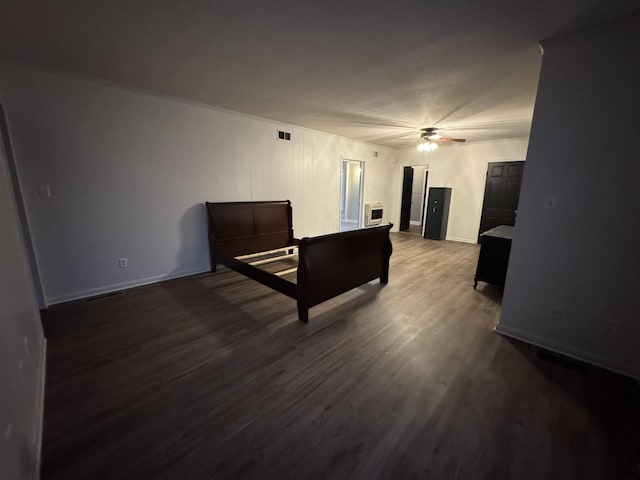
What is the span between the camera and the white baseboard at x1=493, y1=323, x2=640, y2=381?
203 cm

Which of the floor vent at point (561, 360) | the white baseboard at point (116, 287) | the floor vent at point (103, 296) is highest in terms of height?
the white baseboard at point (116, 287)

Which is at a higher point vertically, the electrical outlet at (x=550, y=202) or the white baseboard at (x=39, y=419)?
the electrical outlet at (x=550, y=202)

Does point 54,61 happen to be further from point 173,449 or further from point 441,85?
point 441,85

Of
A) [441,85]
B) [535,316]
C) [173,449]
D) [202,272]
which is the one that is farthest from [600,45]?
[202,272]

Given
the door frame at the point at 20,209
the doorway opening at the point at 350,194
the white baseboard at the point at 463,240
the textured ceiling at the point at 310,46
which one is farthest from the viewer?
the doorway opening at the point at 350,194

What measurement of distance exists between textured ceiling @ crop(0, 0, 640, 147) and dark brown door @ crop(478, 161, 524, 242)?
2711 mm

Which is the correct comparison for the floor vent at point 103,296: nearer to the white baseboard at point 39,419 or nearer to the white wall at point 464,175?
the white baseboard at point 39,419

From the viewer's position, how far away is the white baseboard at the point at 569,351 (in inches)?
→ 80.0

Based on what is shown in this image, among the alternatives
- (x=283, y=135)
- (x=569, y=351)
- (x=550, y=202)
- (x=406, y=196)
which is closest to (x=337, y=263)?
(x=550, y=202)

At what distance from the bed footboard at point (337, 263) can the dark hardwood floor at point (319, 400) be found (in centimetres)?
28

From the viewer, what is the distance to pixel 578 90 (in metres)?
1.98

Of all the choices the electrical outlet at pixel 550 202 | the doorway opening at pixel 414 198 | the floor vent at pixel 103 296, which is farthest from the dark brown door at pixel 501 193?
the floor vent at pixel 103 296

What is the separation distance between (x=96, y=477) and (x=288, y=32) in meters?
2.98

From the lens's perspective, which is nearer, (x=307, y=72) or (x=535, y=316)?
(x=535, y=316)
